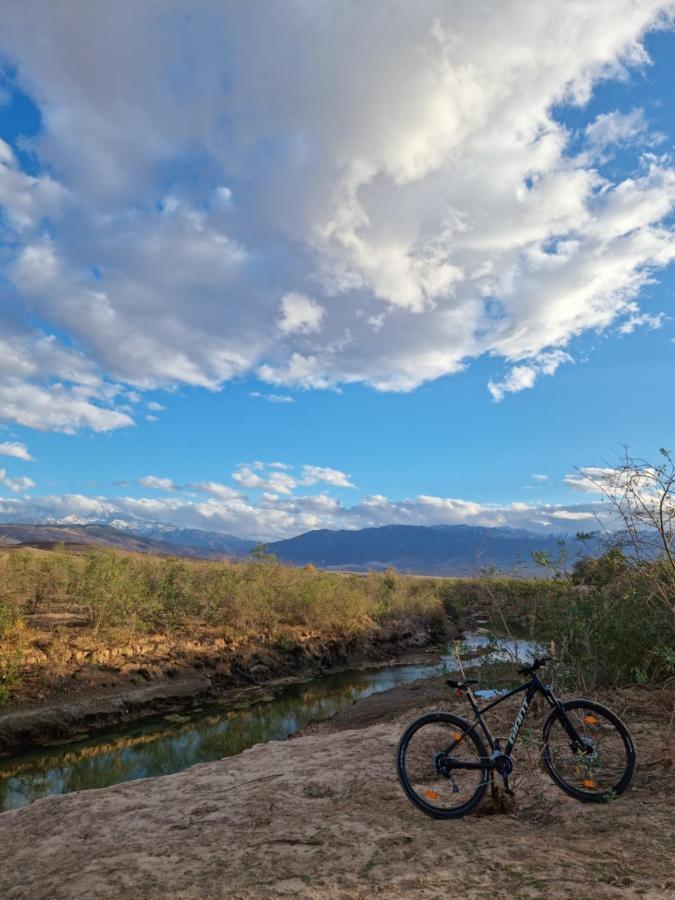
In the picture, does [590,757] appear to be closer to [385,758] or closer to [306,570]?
[385,758]

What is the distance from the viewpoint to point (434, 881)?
405 centimetres

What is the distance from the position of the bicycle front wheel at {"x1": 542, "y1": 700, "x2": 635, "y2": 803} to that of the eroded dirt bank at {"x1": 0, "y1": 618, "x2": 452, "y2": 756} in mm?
16729

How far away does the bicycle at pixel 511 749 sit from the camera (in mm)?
5469

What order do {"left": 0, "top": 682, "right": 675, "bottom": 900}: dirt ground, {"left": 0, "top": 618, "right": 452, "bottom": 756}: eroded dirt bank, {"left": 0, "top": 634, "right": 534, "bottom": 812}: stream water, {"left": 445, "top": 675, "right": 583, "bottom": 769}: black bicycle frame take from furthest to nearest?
{"left": 0, "top": 618, "right": 452, "bottom": 756}: eroded dirt bank, {"left": 0, "top": 634, "right": 534, "bottom": 812}: stream water, {"left": 445, "top": 675, "right": 583, "bottom": 769}: black bicycle frame, {"left": 0, "top": 682, "right": 675, "bottom": 900}: dirt ground

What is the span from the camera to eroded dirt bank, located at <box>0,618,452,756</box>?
17.2m

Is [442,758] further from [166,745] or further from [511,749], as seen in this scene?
[166,745]

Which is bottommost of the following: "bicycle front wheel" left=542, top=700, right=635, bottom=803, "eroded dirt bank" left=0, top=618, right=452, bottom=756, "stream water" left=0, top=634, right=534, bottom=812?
"stream water" left=0, top=634, right=534, bottom=812

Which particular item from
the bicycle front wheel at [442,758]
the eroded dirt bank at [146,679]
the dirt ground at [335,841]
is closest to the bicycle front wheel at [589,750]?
the dirt ground at [335,841]

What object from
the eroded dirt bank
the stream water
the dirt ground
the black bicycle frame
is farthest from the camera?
the eroded dirt bank

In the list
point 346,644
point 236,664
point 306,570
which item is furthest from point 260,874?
point 306,570

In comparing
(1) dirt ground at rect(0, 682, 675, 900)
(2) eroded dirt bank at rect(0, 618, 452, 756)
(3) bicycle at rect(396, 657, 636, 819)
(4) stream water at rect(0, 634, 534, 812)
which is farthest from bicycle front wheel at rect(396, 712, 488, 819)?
(2) eroded dirt bank at rect(0, 618, 452, 756)

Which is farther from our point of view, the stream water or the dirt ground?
the stream water

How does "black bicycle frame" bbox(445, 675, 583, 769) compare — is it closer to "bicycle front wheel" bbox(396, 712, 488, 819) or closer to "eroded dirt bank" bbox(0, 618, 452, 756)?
"bicycle front wheel" bbox(396, 712, 488, 819)

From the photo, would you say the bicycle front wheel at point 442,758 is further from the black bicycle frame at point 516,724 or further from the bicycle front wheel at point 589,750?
the bicycle front wheel at point 589,750
